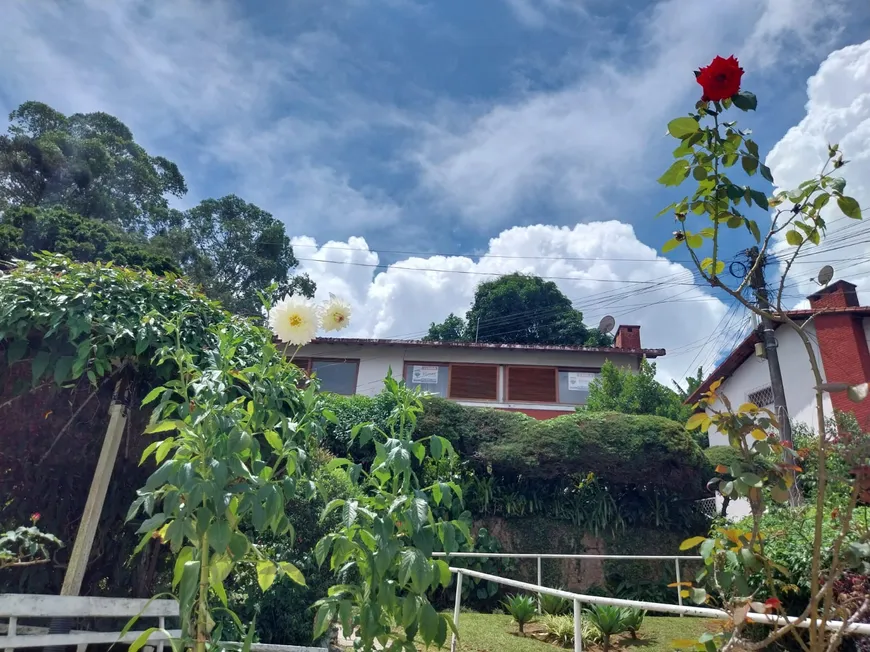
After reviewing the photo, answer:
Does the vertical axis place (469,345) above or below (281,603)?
above

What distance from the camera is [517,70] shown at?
19.1 feet

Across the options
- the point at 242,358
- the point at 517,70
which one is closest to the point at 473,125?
the point at 517,70

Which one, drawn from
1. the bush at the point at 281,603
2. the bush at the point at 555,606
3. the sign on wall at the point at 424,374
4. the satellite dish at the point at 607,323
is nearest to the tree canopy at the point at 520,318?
the satellite dish at the point at 607,323

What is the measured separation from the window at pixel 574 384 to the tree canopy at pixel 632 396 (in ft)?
4.05

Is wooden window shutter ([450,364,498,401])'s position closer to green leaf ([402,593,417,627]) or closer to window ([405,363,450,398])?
window ([405,363,450,398])

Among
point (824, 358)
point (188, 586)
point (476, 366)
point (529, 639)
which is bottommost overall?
point (529, 639)

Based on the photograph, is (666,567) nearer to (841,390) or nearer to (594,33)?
(594,33)

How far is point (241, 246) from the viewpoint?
95.9 feet

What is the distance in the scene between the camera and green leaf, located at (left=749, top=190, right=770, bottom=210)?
181 centimetres

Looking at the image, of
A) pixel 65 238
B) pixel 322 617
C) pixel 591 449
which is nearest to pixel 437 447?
pixel 322 617

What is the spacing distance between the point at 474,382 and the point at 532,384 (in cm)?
185

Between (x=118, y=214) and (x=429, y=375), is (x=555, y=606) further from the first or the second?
(x=118, y=214)

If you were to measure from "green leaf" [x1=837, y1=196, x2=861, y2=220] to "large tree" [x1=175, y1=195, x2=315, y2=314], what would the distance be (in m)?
26.8

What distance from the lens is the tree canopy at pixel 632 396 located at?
16391mm
